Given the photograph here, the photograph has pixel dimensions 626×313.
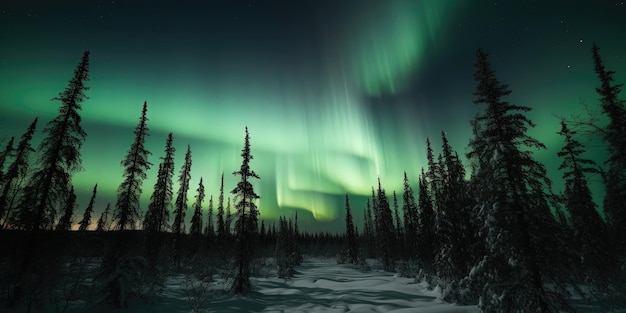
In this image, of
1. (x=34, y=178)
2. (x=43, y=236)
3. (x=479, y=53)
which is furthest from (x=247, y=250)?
(x=479, y=53)

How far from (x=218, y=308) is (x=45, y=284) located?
7.92 metres

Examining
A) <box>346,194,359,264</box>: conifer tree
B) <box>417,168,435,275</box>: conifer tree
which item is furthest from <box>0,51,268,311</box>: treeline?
<box>346,194,359,264</box>: conifer tree

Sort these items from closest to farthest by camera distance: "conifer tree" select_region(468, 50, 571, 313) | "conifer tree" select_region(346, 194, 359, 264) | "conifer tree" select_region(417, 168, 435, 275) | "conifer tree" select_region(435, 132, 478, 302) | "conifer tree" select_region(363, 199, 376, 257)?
"conifer tree" select_region(468, 50, 571, 313) < "conifer tree" select_region(435, 132, 478, 302) < "conifer tree" select_region(417, 168, 435, 275) < "conifer tree" select_region(346, 194, 359, 264) < "conifer tree" select_region(363, 199, 376, 257)

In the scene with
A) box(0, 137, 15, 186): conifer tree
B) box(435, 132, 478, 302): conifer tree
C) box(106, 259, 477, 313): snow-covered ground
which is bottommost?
box(106, 259, 477, 313): snow-covered ground

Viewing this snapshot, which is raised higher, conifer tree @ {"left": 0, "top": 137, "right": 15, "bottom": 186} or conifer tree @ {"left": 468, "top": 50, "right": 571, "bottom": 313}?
conifer tree @ {"left": 0, "top": 137, "right": 15, "bottom": 186}

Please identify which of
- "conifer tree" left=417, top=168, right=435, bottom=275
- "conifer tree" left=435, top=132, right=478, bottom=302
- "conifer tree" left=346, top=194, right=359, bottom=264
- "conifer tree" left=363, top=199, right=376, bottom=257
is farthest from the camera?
"conifer tree" left=363, top=199, right=376, bottom=257

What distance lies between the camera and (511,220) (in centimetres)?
1108

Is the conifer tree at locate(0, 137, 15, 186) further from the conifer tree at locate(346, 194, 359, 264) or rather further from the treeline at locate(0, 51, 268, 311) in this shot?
the conifer tree at locate(346, 194, 359, 264)

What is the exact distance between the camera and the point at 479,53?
13516 mm

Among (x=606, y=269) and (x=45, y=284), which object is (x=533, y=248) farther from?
(x=45, y=284)

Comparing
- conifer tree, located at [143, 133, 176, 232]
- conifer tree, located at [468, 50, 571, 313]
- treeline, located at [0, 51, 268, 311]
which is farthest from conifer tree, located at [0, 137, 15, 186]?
conifer tree, located at [468, 50, 571, 313]

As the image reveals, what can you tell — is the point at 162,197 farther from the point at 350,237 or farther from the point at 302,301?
the point at 350,237

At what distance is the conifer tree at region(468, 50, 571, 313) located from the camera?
34.1 ft

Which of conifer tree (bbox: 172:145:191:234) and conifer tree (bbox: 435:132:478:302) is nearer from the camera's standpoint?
conifer tree (bbox: 435:132:478:302)
